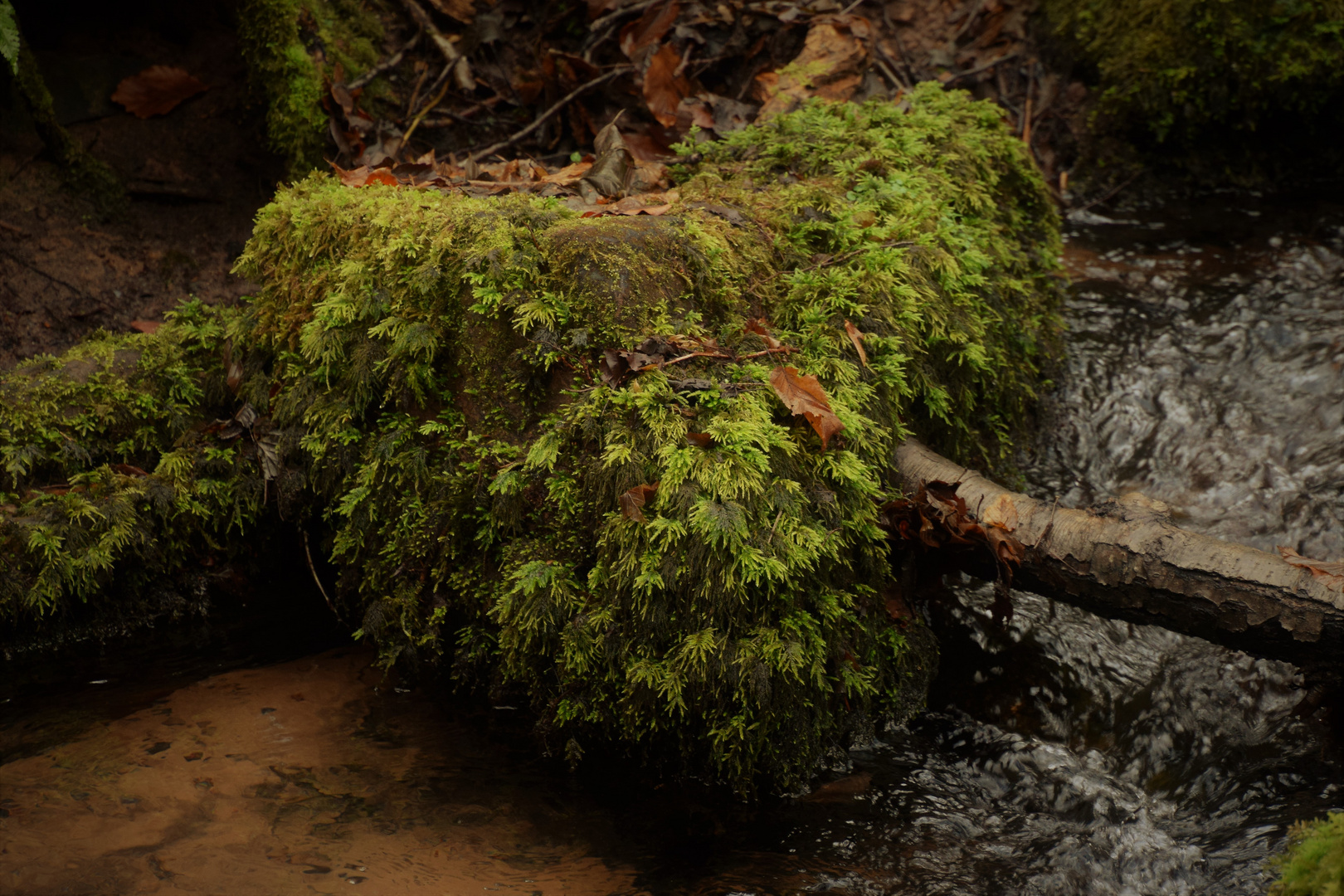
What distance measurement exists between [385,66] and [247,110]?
918mm

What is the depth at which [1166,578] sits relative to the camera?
111 inches

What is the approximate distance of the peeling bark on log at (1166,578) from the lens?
2.69 metres

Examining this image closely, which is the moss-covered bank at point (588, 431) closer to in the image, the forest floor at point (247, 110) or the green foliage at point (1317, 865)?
the forest floor at point (247, 110)

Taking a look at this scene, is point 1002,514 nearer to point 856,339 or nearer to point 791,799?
point 856,339


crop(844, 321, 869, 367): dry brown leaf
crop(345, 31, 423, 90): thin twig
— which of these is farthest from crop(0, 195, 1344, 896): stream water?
crop(345, 31, 423, 90): thin twig

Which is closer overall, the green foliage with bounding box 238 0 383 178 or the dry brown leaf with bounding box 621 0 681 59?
the green foliage with bounding box 238 0 383 178

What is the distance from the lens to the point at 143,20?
18.4 ft

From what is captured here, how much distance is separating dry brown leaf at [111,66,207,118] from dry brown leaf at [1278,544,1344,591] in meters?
6.33

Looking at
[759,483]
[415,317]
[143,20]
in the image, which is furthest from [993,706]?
[143,20]

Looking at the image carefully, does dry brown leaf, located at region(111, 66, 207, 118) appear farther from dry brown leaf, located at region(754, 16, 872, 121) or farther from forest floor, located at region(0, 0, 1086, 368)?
dry brown leaf, located at region(754, 16, 872, 121)

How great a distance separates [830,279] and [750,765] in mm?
1812

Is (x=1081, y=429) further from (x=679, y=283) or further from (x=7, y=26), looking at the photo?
(x=7, y=26)

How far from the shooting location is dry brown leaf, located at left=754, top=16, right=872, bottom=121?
5.44 m

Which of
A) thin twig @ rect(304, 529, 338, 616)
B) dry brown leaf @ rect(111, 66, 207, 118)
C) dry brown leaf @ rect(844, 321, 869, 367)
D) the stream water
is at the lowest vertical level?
the stream water
